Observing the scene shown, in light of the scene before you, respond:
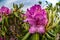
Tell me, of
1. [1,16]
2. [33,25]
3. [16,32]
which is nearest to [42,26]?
[33,25]

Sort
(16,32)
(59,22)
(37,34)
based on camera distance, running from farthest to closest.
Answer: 1. (16,32)
2. (59,22)
3. (37,34)

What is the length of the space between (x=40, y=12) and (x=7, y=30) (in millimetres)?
309

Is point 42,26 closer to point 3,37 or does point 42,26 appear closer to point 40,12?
point 40,12

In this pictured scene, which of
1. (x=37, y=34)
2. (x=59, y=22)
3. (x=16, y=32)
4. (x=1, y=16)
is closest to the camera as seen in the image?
(x=37, y=34)

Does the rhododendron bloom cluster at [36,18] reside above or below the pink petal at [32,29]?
above

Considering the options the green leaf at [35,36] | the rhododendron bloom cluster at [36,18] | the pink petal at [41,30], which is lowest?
the green leaf at [35,36]

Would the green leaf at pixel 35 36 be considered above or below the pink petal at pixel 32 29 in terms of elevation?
below

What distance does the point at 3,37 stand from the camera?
136 centimetres

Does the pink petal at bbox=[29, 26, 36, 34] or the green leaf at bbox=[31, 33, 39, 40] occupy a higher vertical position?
the pink petal at bbox=[29, 26, 36, 34]

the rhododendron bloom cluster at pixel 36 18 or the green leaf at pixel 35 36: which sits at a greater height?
the rhododendron bloom cluster at pixel 36 18

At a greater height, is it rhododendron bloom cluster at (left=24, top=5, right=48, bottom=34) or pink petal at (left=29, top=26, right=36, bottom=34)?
rhododendron bloom cluster at (left=24, top=5, right=48, bottom=34)

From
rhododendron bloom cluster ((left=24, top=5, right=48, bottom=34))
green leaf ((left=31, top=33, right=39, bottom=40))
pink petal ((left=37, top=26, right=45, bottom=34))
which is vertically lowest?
green leaf ((left=31, top=33, right=39, bottom=40))

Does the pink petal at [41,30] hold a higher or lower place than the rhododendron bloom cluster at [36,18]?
lower

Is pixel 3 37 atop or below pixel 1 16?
below
